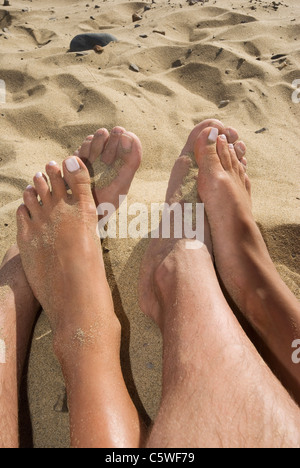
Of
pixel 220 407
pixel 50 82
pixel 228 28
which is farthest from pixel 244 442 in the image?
pixel 228 28

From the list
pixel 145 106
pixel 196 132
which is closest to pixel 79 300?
pixel 196 132

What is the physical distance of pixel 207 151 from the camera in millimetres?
1882

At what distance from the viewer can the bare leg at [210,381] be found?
3.23 feet

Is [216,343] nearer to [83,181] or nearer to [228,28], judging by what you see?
[83,181]

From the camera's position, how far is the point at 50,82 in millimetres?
2596

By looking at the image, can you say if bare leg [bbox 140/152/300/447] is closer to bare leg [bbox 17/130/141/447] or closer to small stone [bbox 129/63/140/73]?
bare leg [bbox 17/130/141/447]

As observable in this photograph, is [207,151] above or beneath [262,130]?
above

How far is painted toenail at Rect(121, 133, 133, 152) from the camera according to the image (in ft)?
6.25

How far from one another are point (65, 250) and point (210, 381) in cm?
81

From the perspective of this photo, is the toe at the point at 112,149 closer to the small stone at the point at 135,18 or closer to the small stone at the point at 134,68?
the small stone at the point at 134,68

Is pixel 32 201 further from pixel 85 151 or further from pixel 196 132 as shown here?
pixel 196 132

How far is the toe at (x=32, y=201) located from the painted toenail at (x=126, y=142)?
0.50 meters

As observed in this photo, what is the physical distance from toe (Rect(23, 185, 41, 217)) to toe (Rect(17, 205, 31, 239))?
0.07ft

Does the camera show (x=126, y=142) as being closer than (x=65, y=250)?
No
